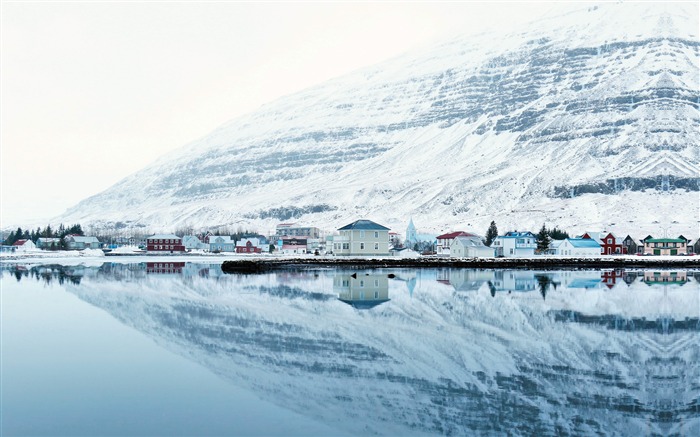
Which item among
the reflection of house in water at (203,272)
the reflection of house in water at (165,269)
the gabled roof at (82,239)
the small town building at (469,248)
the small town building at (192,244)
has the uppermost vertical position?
the gabled roof at (82,239)

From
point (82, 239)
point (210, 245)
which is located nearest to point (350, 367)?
point (210, 245)

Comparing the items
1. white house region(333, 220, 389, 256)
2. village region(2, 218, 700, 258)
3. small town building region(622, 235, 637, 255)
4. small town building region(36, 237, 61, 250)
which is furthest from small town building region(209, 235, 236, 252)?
small town building region(622, 235, 637, 255)

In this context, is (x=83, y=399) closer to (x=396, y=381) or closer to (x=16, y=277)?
(x=396, y=381)

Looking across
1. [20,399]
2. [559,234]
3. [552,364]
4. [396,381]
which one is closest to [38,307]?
[20,399]

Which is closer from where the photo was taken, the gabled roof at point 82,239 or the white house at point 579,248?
the white house at point 579,248

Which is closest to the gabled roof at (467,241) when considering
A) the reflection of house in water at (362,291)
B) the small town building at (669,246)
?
the small town building at (669,246)

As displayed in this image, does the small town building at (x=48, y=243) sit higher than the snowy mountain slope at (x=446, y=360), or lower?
higher

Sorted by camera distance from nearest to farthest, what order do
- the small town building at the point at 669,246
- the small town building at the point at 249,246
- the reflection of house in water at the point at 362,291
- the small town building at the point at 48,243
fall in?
the reflection of house in water at the point at 362,291 → the small town building at the point at 669,246 → the small town building at the point at 249,246 → the small town building at the point at 48,243

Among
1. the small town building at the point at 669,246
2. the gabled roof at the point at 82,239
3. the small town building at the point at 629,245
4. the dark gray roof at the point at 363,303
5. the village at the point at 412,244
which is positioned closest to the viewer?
the dark gray roof at the point at 363,303

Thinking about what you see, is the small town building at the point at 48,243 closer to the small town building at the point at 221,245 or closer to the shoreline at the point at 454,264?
the small town building at the point at 221,245
